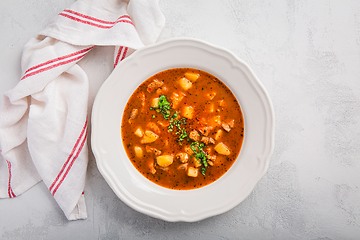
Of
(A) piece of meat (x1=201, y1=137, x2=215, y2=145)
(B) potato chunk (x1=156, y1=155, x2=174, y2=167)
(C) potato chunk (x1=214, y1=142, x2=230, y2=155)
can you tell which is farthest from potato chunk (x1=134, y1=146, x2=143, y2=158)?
(C) potato chunk (x1=214, y1=142, x2=230, y2=155)

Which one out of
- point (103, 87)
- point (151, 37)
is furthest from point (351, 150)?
point (103, 87)

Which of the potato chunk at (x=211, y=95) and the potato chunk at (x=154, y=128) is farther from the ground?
the potato chunk at (x=211, y=95)

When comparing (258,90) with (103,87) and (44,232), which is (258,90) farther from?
(44,232)

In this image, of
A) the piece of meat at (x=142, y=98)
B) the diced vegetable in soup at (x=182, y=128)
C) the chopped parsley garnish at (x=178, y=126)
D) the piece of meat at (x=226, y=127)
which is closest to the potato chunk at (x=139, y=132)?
the diced vegetable in soup at (x=182, y=128)

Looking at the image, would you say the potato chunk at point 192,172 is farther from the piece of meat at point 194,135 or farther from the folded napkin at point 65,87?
the folded napkin at point 65,87

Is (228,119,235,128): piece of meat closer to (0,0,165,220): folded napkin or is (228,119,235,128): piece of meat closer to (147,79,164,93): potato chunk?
(147,79,164,93): potato chunk
